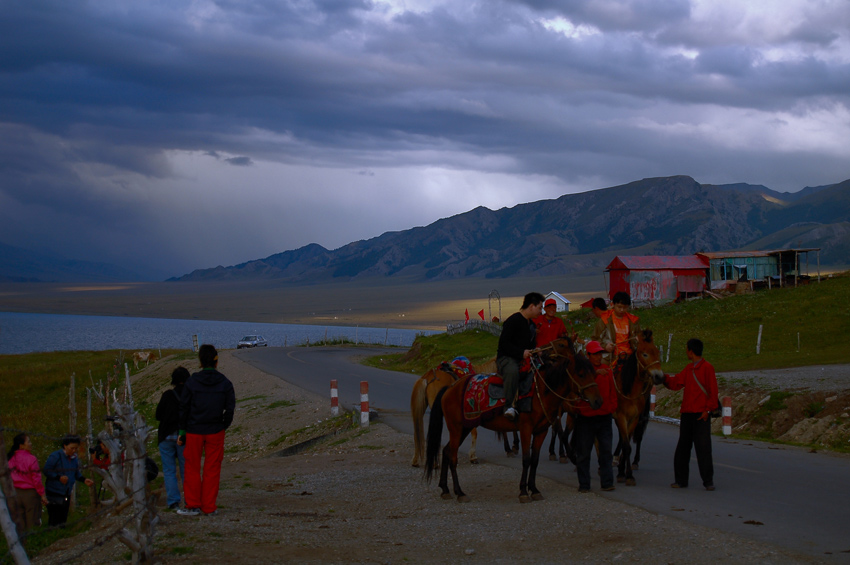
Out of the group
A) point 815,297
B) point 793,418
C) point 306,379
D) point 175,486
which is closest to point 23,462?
point 175,486

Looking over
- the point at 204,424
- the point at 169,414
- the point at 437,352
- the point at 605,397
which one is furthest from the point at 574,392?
the point at 437,352

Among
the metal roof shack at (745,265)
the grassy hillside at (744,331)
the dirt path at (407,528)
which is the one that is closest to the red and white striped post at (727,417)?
the dirt path at (407,528)

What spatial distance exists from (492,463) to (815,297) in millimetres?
38964

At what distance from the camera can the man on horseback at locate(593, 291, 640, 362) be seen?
11.2 m

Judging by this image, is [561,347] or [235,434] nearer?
[561,347]

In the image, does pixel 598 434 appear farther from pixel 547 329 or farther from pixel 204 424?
pixel 204 424

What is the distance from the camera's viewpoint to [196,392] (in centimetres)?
925

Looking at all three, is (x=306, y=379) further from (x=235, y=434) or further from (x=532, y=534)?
(x=532, y=534)

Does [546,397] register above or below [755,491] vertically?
above

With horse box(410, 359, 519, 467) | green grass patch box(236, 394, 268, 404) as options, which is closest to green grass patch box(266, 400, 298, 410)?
green grass patch box(236, 394, 268, 404)

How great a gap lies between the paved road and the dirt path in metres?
0.48

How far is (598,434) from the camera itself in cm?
1061

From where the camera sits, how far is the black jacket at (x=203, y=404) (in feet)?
30.3

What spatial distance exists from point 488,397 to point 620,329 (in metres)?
2.47
